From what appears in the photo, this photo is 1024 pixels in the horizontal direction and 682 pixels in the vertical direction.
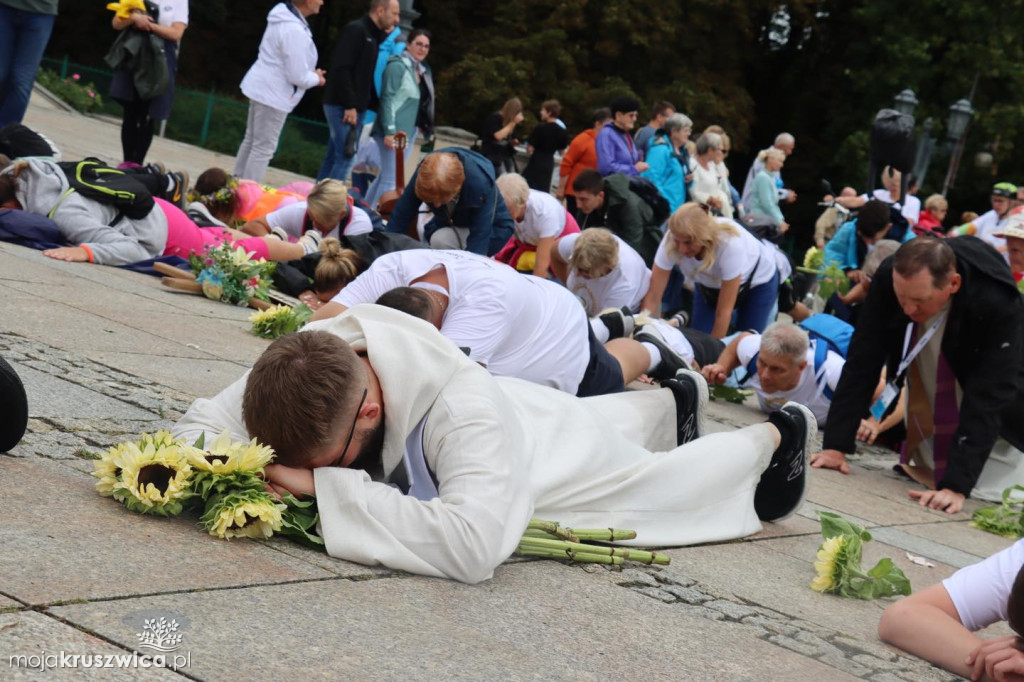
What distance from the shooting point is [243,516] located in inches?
123

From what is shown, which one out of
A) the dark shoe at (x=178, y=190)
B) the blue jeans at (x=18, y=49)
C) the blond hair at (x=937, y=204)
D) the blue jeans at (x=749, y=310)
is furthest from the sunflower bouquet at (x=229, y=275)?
the blond hair at (x=937, y=204)

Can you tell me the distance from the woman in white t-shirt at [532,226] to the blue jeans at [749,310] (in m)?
1.23

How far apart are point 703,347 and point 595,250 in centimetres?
104

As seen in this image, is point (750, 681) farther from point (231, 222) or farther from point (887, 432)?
point (231, 222)

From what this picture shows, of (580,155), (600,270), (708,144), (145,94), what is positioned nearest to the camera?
(600,270)

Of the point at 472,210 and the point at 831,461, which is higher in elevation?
the point at 472,210

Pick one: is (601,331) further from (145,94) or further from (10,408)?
(145,94)

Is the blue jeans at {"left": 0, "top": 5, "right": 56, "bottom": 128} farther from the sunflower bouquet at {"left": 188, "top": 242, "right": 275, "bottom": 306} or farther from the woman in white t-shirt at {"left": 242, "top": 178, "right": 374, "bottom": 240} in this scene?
the sunflower bouquet at {"left": 188, "top": 242, "right": 275, "bottom": 306}

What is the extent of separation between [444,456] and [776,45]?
3195cm

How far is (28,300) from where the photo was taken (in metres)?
6.12

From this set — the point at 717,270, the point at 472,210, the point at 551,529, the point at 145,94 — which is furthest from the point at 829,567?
the point at 145,94

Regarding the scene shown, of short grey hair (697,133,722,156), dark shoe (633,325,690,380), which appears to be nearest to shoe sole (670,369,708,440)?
dark shoe (633,325,690,380)

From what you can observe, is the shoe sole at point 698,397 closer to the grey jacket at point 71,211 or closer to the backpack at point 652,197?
the grey jacket at point 71,211

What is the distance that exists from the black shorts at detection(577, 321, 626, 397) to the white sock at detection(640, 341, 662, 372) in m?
0.47
